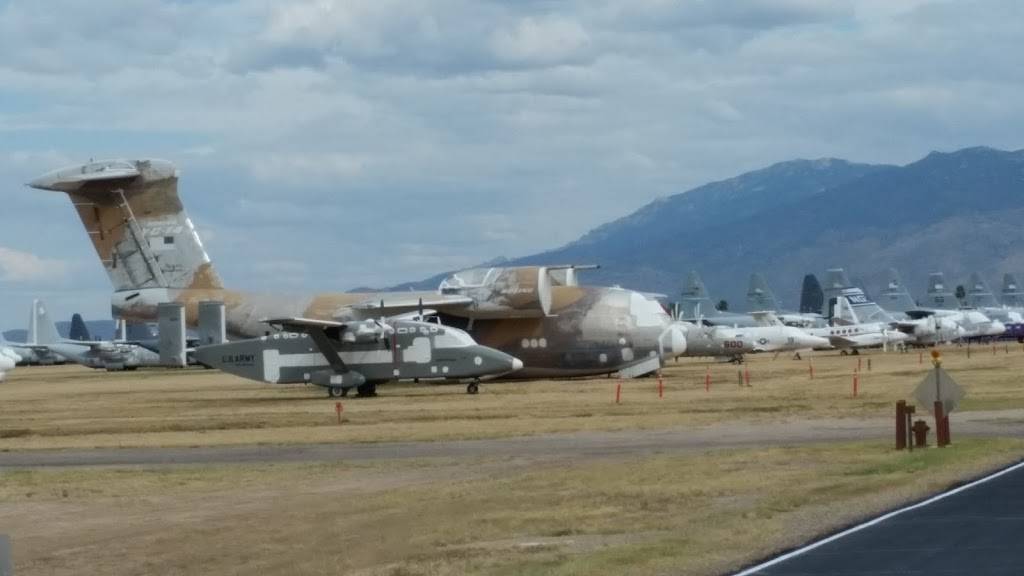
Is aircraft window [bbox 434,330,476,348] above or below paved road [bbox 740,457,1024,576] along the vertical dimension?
above

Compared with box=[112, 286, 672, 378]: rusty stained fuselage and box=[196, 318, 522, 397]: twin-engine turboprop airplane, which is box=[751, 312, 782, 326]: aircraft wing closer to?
box=[112, 286, 672, 378]: rusty stained fuselage

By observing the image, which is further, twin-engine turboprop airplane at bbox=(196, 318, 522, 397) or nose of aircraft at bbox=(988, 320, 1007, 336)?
nose of aircraft at bbox=(988, 320, 1007, 336)

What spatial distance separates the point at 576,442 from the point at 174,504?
10206mm

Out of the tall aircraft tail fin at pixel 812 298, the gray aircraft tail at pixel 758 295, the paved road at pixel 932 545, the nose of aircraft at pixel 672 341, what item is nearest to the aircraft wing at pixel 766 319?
the nose of aircraft at pixel 672 341

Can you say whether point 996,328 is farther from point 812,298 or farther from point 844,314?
point 812,298

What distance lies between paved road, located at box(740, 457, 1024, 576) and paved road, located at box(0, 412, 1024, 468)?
37.5ft

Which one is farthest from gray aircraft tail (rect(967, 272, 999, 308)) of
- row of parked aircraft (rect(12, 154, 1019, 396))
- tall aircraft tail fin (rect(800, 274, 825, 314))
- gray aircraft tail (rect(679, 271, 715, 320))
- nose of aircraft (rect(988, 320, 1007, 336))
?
row of parked aircraft (rect(12, 154, 1019, 396))

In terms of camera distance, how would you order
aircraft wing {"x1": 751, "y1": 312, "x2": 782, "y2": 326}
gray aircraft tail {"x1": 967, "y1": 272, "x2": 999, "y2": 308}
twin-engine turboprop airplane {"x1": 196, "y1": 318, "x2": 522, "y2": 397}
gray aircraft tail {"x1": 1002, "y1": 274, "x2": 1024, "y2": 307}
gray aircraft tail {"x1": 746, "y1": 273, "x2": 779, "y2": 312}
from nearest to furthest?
twin-engine turboprop airplane {"x1": 196, "y1": 318, "x2": 522, "y2": 397} < aircraft wing {"x1": 751, "y1": 312, "x2": 782, "y2": 326} < gray aircraft tail {"x1": 746, "y1": 273, "x2": 779, "y2": 312} < gray aircraft tail {"x1": 967, "y1": 272, "x2": 999, "y2": 308} < gray aircraft tail {"x1": 1002, "y1": 274, "x2": 1024, "y2": 307}

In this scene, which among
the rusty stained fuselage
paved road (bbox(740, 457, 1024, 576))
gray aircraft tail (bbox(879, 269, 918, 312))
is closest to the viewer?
paved road (bbox(740, 457, 1024, 576))

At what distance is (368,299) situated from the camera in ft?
197

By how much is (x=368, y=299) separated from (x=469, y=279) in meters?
3.60

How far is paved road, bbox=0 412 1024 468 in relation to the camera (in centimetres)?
3111

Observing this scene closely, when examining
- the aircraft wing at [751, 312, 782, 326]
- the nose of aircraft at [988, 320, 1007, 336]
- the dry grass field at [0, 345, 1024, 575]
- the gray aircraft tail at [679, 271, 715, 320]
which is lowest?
the dry grass field at [0, 345, 1024, 575]

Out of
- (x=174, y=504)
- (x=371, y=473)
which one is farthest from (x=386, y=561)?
(x=371, y=473)
